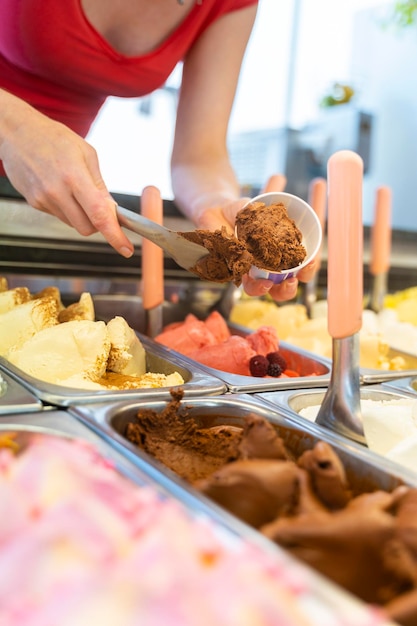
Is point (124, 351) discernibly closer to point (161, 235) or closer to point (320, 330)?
point (161, 235)

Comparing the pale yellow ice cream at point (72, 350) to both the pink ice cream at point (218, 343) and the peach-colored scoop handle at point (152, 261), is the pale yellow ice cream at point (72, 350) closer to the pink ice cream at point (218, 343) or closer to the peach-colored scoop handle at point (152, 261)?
the pink ice cream at point (218, 343)

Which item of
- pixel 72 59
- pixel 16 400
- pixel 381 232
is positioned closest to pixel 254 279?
pixel 16 400

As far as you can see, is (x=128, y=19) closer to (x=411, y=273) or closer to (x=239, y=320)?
(x=239, y=320)

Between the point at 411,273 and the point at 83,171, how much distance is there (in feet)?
7.30

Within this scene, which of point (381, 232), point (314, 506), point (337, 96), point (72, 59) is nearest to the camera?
point (314, 506)

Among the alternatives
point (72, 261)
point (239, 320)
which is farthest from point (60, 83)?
point (239, 320)

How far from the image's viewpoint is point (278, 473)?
772 mm

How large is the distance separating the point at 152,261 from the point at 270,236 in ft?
1.71

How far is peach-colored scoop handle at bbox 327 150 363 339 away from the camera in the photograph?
1.04 m

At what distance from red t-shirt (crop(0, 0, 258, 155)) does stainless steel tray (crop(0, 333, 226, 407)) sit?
96cm

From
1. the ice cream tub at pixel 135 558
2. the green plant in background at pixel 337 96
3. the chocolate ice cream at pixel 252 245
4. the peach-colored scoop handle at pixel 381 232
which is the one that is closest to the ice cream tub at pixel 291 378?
the chocolate ice cream at pixel 252 245

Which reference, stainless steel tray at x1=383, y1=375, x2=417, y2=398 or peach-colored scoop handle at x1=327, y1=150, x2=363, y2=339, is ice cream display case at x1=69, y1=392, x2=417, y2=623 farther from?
stainless steel tray at x1=383, y1=375, x2=417, y2=398

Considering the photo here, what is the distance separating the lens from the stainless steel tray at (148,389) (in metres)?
1.11

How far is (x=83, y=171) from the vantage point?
1348mm
